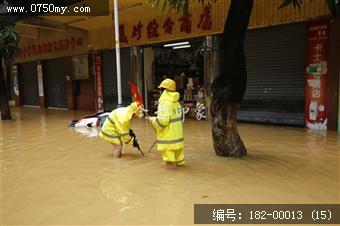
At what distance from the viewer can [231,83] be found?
5219mm

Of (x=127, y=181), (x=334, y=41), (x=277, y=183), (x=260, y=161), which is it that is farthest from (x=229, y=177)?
(x=334, y=41)

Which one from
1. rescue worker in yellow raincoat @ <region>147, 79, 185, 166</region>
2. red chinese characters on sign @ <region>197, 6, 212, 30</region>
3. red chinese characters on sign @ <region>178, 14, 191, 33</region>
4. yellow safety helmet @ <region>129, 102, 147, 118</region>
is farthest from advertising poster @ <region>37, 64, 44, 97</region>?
rescue worker in yellow raincoat @ <region>147, 79, 185, 166</region>

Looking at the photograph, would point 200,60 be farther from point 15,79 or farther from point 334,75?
point 15,79

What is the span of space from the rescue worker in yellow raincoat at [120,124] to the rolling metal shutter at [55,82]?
11.9m

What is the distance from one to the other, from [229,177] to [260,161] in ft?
→ 3.32

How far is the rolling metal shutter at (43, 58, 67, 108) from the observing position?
54.5 feet

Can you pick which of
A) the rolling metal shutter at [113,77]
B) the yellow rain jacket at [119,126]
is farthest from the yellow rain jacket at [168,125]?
the rolling metal shutter at [113,77]

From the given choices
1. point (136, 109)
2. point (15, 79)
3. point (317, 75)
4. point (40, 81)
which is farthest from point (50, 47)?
point (317, 75)

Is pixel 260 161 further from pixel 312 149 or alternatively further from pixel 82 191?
pixel 82 191

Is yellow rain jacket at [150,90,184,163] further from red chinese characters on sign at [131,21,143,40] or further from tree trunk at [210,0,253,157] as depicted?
red chinese characters on sign at [131,21,143,40]

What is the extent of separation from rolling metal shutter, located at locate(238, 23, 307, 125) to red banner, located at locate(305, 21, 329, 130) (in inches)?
7.3

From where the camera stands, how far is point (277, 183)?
4074 millimetres

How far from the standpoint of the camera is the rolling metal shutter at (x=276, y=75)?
820 centimetres

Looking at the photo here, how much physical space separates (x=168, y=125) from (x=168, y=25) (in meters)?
7.07
